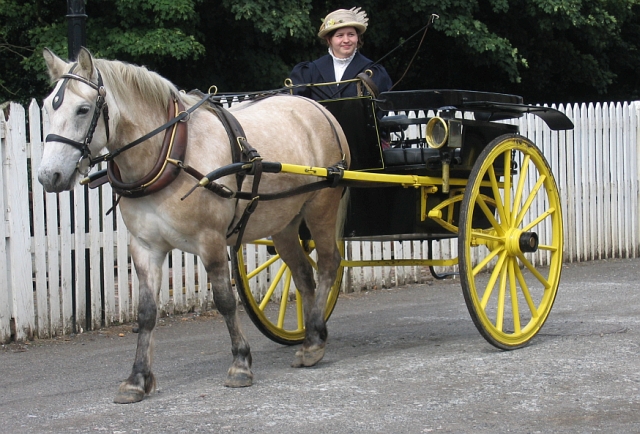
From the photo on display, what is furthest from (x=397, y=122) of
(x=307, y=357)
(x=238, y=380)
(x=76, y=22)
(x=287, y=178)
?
(x=76, y=22)

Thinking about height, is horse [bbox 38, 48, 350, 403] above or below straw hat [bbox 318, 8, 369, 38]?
below

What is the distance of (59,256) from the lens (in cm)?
825

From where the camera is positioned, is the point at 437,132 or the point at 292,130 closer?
the point at 292,130

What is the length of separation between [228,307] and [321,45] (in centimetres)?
874

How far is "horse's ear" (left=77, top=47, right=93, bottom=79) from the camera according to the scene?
5379mm

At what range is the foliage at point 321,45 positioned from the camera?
40.8 ft

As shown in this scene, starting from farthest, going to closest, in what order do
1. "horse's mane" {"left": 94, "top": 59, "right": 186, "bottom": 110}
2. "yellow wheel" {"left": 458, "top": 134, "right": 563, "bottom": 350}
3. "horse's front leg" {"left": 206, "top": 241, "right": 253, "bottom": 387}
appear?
"yellow wheel" {"left": 458, "top": 134, "right": 563, "bottom": 350} < "horse's front leg" {"left": 206, "top": 241, "right": 253, "bottom": 387} < "horse's mane" {"left": 94, "top": 59, "right": 186, "bottom": 110}

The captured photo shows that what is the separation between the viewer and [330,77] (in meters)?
7.53

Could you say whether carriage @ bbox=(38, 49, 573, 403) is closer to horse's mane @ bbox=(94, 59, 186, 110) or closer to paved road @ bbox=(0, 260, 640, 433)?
horse's mane @ bbox=(94, 59, 186, 110)

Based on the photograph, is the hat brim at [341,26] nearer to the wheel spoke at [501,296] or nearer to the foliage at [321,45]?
the wheel spoke at [501,296]

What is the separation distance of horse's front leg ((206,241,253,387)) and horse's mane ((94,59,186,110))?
94cm

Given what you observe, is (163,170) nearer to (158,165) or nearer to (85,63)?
(158,165)

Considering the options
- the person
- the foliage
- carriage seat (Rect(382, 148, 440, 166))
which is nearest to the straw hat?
the person

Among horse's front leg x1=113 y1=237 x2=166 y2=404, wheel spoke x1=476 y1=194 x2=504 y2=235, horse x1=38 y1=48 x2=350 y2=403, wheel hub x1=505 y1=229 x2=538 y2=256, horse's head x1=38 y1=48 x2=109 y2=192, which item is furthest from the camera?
wheel hub x1=505 y1=229 x2=538 y2=256
